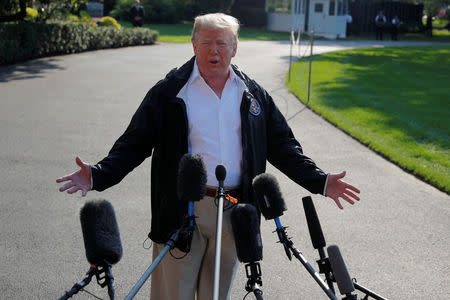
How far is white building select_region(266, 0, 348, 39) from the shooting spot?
41594mm

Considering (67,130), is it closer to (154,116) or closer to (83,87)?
(83,87)

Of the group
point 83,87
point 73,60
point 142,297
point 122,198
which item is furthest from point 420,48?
point 142,297

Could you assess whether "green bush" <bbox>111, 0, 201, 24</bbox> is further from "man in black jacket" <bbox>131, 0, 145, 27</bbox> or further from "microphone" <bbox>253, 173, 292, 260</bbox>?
"microphone" <bbox>253, 173, 292, 260</bbox>

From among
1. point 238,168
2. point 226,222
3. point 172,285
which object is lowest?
point 172,285

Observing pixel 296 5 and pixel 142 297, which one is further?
pixel 296 5

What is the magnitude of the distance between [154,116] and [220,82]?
16.3 inches

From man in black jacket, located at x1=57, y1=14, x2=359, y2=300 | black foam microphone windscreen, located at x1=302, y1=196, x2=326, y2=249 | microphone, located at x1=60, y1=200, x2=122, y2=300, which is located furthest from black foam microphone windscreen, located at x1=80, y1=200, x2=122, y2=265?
black foam microphone windscreen, located at x1=302, y1=196, x2=326, y2=249

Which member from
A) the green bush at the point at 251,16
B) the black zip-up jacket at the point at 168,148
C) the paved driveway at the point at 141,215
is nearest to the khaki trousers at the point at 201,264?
the black zip-up jacket at the point at 168,148

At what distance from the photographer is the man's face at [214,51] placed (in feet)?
10.6

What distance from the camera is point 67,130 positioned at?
10.8 m

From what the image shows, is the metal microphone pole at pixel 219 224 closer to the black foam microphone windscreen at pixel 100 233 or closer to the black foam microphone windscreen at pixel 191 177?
the black foam microphone windscreen at pixel 191 177

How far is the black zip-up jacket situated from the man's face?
0.14 metres

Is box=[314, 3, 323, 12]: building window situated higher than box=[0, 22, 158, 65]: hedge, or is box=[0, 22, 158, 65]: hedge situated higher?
box=[314, 3, 323, 12]: building window

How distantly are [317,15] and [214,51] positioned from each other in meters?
41.3
